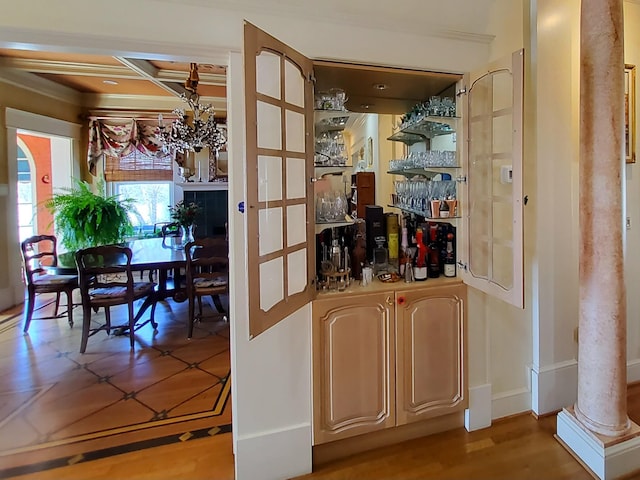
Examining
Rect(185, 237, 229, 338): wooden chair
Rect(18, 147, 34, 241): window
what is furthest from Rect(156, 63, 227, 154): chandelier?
Rect(18, 147, 34, 241): window

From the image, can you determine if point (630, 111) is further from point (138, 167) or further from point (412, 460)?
point (138, 167)

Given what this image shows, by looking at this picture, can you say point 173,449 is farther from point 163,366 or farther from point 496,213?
point 496,213

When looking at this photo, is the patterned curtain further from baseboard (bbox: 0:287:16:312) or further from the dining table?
baseboard (bbox: 0:287:16:312)

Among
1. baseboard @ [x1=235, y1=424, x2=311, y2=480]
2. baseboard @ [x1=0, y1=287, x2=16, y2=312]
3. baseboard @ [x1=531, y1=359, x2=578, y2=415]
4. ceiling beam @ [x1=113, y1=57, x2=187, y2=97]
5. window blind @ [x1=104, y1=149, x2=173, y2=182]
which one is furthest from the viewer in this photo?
window blind @ [x1=104, y1=149, x2=173, y2=182]

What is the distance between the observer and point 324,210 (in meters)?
2.07

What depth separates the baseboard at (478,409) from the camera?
2236 millimetres

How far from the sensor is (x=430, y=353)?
83.7 inches

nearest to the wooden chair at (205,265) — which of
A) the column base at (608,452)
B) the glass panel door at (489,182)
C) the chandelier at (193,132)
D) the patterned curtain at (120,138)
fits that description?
the chandelier at (193,132)

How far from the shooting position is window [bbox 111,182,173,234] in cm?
623

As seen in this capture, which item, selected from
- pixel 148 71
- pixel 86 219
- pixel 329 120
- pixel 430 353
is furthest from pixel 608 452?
pixel 148 71

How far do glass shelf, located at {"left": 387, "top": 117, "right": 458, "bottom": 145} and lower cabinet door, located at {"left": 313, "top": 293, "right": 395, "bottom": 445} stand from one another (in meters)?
1.09

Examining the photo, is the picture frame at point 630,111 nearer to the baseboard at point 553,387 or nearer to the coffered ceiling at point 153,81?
the coffered ceiling at point 153,81

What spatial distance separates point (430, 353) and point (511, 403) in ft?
2.47

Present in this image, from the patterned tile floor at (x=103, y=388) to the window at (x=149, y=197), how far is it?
2.53 meters
